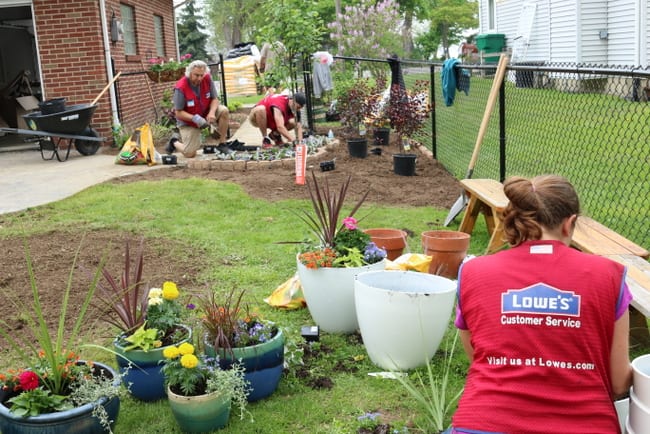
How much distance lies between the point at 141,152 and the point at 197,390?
7.58m

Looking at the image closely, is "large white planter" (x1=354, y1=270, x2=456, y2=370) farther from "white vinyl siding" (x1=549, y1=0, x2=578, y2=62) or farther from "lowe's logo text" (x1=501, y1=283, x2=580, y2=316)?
"white vinyl siding" (x1=549, y1=0, x2=578, y2=62)

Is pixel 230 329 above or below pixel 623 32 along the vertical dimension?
below

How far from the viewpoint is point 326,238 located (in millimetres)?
4152

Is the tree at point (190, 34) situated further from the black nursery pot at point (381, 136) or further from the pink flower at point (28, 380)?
the pink flower at point (28, 380)

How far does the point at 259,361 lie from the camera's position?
3244 millimetres

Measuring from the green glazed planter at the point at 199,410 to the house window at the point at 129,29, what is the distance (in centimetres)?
1173

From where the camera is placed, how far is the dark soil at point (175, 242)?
4.92m

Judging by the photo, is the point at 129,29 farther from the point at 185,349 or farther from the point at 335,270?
the point at 185,349

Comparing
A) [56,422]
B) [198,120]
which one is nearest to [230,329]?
[56,422]

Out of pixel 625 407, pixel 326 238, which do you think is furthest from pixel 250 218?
pixel 625 407

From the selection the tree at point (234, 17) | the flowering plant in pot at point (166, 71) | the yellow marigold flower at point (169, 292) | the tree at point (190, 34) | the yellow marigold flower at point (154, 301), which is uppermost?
the tree at point (234, 17)

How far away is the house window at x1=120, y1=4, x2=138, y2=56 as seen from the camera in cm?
1373

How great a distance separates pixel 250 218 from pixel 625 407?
486 centimetres

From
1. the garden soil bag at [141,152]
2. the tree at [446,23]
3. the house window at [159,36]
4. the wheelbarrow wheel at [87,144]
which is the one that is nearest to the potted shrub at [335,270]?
the garden soil bag at [141,152]
